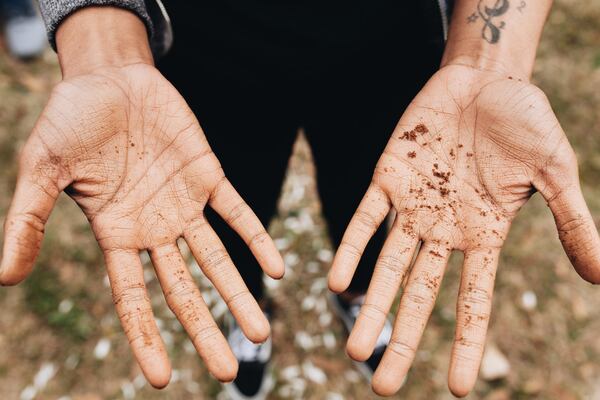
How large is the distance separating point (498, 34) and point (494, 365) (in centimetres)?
187

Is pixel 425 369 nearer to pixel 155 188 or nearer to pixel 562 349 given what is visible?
pixel 562 349

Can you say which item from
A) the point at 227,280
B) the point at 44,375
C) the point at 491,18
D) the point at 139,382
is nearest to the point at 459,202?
the point at 491,18

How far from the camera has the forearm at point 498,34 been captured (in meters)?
1.74

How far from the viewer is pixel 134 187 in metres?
1.65

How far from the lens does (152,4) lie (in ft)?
5.26

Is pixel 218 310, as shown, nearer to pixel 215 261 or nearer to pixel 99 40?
pixel 215 261

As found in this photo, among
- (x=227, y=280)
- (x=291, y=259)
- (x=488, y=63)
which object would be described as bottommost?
(x=291, y=259)

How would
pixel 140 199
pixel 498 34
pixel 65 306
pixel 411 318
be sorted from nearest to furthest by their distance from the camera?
pixel 411 318 < pixel 140 199 < pixel 498 34 < pixel 65 306

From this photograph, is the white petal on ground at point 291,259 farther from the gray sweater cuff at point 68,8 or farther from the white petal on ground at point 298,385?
the gray sweater cuff at point 68,8

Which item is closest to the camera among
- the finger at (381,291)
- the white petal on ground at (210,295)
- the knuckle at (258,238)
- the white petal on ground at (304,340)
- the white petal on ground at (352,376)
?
the finger at (381,291)

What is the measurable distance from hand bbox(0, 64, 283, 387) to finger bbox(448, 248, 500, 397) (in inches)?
24.4

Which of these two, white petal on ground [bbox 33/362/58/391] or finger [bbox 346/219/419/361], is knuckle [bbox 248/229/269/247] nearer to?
finger [bbox 346/219/419/361]

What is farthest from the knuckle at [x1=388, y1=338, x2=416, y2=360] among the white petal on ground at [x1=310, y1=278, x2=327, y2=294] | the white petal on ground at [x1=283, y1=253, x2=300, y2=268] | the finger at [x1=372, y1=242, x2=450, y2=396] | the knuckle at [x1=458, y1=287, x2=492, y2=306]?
the white petal on ground at [x1=283, y1=253, x2=300, y2=268]

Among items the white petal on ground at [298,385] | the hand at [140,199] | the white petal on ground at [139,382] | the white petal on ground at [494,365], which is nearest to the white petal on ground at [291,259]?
the white petal on ground at [298,385]
